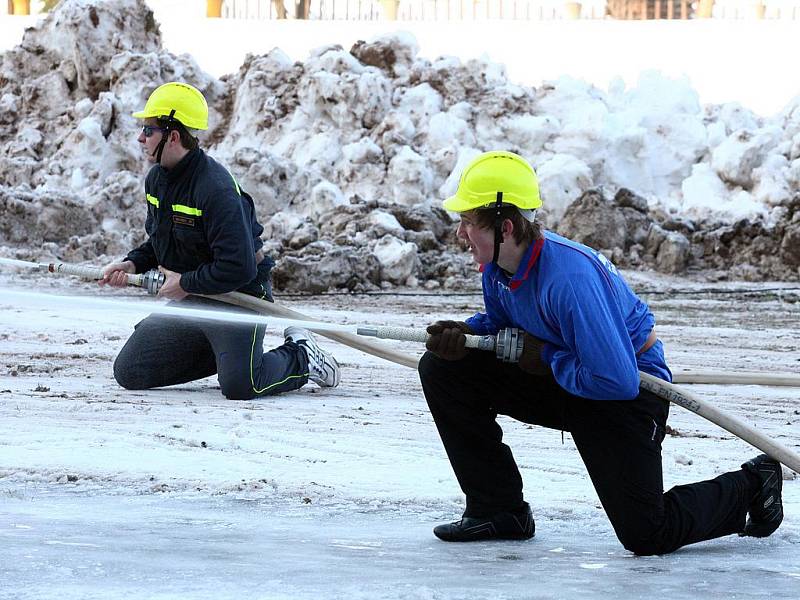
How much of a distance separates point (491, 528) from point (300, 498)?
784 mm

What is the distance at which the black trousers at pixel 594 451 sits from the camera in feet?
10.3

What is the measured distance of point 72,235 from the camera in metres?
Answer: 12.8

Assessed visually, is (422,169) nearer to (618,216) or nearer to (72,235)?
(618,216)

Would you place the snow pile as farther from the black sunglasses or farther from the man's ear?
the man's ear

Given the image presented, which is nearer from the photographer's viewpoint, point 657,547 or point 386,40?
point 657,547

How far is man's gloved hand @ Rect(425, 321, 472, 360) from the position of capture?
10.8 feet

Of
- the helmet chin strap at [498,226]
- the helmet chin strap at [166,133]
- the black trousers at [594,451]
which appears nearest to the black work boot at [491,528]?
the black trousers at [594,451]

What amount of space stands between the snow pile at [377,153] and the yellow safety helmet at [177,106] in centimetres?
555

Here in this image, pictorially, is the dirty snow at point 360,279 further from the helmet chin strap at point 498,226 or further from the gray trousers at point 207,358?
the helmet chin strap at point 498,226

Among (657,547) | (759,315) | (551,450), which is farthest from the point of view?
(759,315)

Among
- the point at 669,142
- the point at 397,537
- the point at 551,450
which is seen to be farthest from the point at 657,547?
the point at 669,142

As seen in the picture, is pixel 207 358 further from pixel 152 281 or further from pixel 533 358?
pixel 533 358

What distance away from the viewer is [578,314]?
9.71 feet

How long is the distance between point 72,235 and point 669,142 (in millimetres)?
7817
